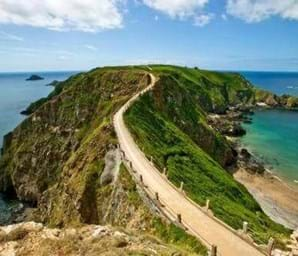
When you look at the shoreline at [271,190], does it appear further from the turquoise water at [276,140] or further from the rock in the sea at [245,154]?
the turquoise water at [276,140]

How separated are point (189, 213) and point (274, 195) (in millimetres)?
46060

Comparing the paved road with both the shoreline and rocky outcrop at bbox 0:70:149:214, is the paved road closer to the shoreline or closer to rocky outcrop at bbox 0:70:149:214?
rocky outcrop at bbox 0:70:149:214

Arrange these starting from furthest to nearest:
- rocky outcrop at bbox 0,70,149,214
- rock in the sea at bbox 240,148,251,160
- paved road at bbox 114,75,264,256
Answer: rock in the sea at bbox 240,148,251,160
rocky outcrop at bbox 0,70,149,214
paved road at bbox 114,75,264,256

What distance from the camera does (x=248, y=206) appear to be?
57844mm

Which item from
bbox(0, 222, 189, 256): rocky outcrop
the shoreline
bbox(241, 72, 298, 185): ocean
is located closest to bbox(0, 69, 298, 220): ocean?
bbox(241, 72, 298, 185): ocean

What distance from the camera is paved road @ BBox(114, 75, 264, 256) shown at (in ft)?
92.9

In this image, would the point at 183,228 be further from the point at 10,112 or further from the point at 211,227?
the point at 10,112

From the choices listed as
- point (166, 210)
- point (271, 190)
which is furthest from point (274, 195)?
point (166, 210)

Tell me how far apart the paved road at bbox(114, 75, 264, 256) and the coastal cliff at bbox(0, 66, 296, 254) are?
1745mm

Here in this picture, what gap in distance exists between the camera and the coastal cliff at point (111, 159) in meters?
43.2

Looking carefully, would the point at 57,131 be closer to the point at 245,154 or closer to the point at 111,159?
the point at 111,159

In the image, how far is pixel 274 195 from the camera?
74.8 metres

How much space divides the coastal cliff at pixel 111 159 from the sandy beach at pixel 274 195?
6.56 metres

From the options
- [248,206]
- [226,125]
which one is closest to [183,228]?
[248,206]
